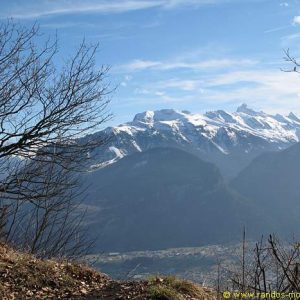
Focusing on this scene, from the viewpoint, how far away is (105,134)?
Result: 13594 millimetres

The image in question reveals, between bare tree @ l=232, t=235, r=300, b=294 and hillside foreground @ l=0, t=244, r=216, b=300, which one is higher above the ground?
bare tree @ l=232, t=235, r=300, b=294

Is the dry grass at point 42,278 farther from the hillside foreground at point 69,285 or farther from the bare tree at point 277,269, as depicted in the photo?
the bare tree at point 277,269

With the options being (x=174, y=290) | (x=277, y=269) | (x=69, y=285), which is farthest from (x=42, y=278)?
(x=277, y=269)

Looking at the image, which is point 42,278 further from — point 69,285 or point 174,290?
Result: point 174,290

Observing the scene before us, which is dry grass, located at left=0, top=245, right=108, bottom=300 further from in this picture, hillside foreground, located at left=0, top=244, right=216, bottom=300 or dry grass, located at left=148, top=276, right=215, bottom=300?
dry grass, located at left=148, top=276, right=215, bottom=300

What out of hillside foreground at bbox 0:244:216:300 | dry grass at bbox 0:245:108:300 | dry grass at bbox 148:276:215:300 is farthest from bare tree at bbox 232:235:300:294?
dry grass at bbox 0:245:108:300

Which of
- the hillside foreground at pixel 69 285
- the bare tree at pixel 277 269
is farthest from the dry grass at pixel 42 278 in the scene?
the bare tree at pixel 277 269

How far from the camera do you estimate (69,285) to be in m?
9.66

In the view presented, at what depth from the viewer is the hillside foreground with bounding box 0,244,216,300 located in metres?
9.02

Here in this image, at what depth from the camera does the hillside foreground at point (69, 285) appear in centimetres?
902

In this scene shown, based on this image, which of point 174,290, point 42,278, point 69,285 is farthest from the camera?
point 69,285

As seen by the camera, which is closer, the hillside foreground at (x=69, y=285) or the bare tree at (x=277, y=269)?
the bare tree at (x=277, y=269)

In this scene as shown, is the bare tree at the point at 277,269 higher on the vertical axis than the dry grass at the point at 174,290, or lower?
higher

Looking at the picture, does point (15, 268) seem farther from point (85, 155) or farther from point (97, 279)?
point (85, 155)
